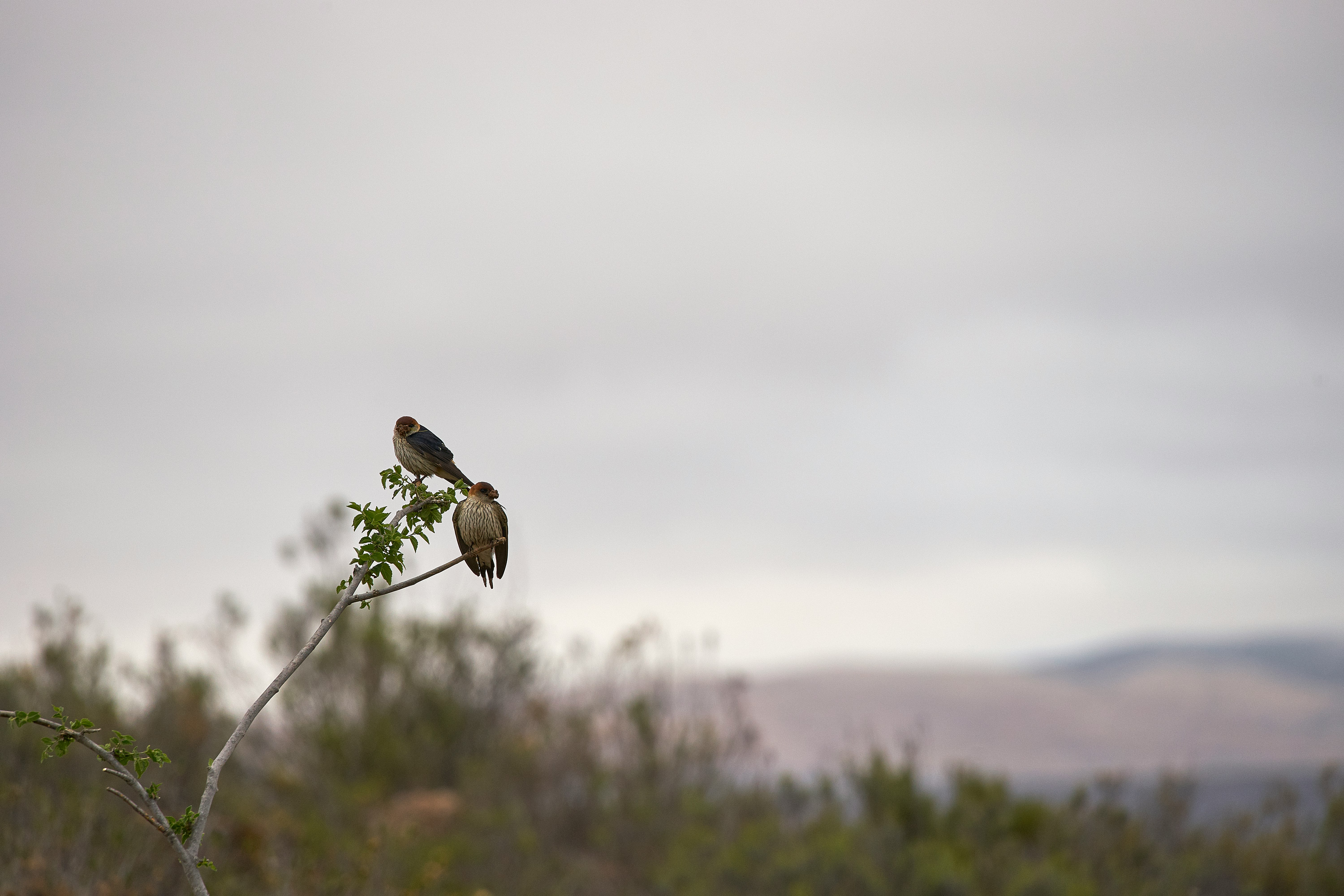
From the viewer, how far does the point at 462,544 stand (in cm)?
325

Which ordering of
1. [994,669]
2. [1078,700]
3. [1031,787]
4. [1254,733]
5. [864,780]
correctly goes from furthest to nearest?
[994,669]
[1078,700]
[1254,733]
[1031,787]
[864,780]

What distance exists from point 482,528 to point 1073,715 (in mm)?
120161

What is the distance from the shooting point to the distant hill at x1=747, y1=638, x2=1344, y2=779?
10181cm

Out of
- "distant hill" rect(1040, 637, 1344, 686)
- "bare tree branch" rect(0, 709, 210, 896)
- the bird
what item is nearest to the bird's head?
the bird

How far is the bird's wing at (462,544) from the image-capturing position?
3.23 metres

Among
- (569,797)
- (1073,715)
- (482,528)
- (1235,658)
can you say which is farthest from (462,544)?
(1235,658)

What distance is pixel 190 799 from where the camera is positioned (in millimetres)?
10234

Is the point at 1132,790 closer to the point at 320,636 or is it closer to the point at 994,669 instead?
the point at 320,636

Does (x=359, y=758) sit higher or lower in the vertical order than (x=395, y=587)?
lower

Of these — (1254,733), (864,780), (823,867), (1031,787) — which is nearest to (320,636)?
(823,867)

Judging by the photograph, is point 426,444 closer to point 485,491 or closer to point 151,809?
point 485,491

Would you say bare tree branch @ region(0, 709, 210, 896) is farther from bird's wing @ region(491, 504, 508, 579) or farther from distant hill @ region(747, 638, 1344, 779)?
distant hill @ region(747, 638, 1344, 779)

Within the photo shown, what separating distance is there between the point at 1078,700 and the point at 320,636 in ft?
407

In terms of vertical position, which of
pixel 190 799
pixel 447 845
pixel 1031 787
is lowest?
pixel 1031 787
